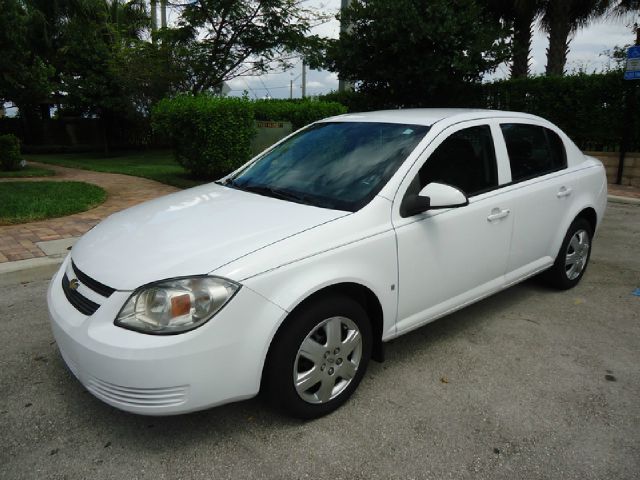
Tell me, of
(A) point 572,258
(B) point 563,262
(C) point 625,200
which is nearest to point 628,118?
(C) point 625,200

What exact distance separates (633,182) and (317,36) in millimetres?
10986

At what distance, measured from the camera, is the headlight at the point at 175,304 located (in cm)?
237

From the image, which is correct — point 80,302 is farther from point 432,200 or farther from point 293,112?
point 293,112

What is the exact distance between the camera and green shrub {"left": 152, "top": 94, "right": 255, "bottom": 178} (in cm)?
1013

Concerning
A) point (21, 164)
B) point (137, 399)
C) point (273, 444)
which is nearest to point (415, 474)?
point (273, 444)

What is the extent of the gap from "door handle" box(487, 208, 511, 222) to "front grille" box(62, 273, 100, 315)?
2512 millimetres

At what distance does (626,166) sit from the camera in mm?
11445

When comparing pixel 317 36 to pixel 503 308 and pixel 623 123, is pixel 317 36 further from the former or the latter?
pixel 503 308

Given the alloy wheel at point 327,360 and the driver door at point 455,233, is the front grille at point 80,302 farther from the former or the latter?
the driver door at point 455,233

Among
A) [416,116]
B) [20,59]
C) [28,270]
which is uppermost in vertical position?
[20,59]

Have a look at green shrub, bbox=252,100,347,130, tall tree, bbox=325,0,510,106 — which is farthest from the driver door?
tall tree, bbox=325,0,510,106

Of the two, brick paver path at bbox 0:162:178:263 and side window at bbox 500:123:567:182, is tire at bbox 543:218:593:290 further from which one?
brick paver path at bbox 0:162:178:263

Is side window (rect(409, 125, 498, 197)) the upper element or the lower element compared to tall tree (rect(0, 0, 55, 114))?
lower

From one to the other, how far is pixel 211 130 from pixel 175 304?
27.1 ft
